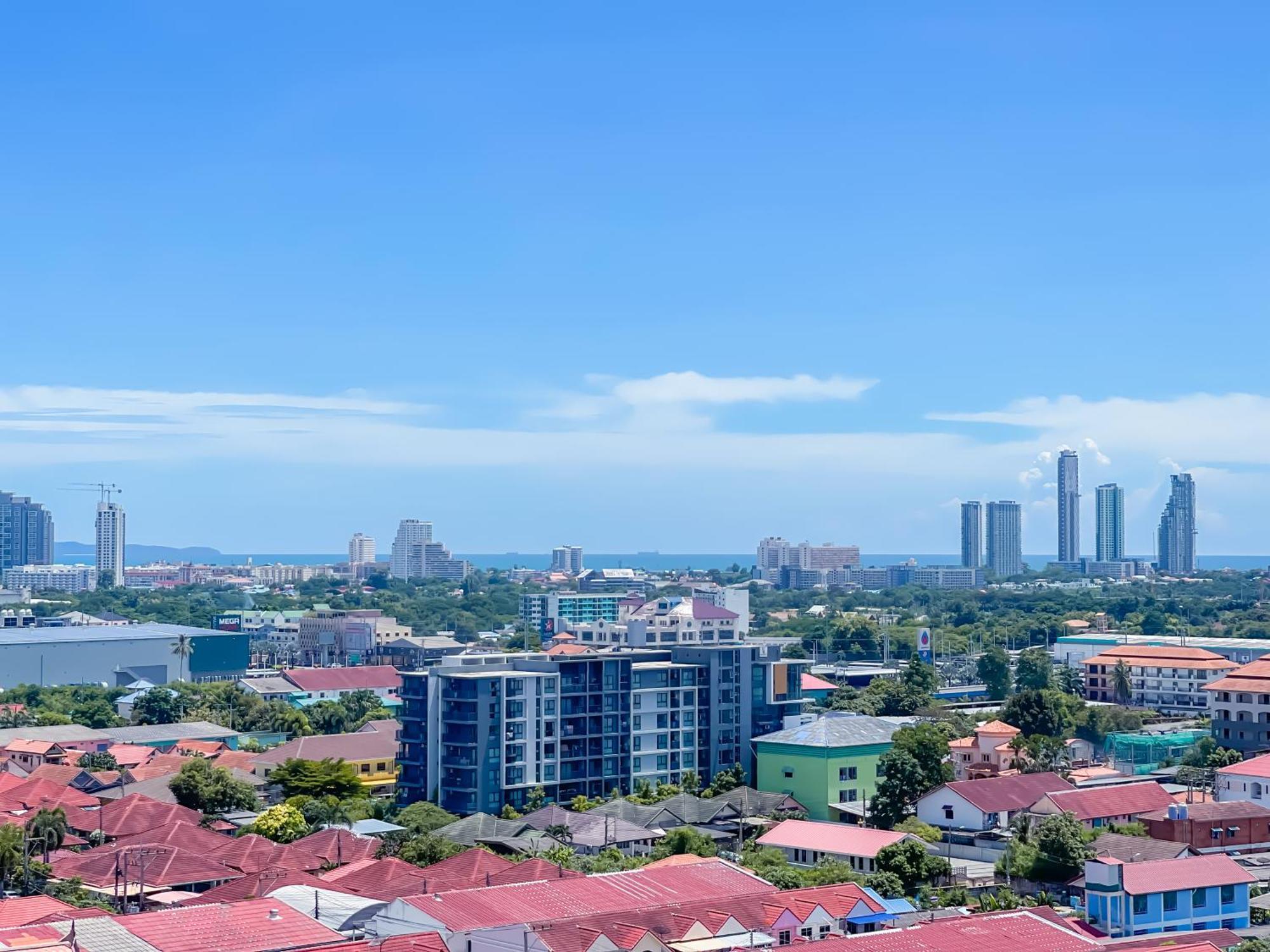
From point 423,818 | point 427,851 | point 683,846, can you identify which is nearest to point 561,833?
point 683,846

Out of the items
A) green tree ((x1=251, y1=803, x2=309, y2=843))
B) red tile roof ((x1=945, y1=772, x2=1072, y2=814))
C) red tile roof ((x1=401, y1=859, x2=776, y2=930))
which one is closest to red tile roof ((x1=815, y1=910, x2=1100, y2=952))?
red tile roof ((x1=401, y1=859, x2=776, y2=930))

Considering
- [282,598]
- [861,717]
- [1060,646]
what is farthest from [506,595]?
[861,717]

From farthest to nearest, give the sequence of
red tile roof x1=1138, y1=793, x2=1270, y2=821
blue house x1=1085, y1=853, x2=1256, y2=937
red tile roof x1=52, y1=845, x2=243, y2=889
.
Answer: red tile roof x1=1138, y1=793, x2=1270, y2=821 < red tile roof x1=52, y1=845, x2=243, y2=889 < blue house x1=1085, y1=853, x2=1256, y2=937

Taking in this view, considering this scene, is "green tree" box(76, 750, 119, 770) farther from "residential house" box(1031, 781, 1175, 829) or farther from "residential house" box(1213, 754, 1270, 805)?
"residential house" box(1213, 754, 1270, 805)

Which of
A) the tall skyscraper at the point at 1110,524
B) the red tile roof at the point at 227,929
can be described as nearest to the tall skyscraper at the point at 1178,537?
the tall skyscraper at the point at 1110,524

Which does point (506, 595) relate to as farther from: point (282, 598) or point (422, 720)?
point (422, 720)

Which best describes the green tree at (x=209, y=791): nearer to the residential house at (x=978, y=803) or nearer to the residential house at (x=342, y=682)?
the residential house at (x=978, y=803)
